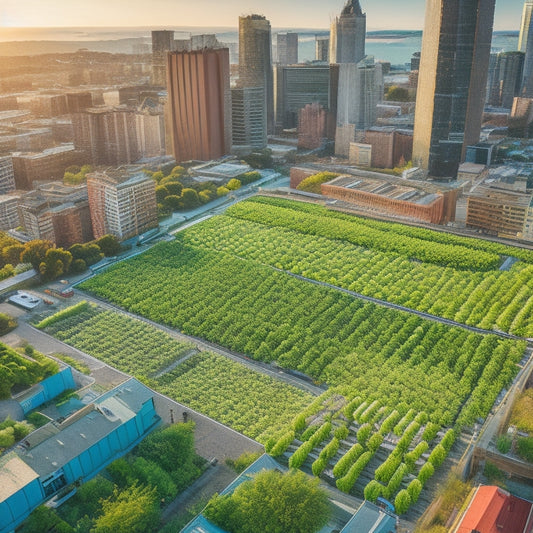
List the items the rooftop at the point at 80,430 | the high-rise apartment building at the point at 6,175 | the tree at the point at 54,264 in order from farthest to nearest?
1. the high-rise apartment building at the point at 6,175
2. the tree at the point at 54,264
3. the rooftop at the point at 80,430

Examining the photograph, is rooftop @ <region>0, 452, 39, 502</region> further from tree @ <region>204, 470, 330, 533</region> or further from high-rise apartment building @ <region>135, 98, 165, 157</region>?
high-rise apartment building @ <region>135, 98, 165, 157</region>

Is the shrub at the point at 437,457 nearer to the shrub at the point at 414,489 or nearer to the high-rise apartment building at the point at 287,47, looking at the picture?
the shrub at the point at 414,489

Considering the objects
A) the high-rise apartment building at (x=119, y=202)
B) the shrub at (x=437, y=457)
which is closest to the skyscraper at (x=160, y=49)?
the high-rise apartment building at (x=119, y=202)

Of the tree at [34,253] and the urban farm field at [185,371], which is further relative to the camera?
the tree at [34,253]

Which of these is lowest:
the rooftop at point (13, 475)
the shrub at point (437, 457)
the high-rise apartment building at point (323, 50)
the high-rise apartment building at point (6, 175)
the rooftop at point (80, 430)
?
the shrub at point (437, 457)

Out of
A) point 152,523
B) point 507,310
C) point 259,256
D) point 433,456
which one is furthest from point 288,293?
point 152,523

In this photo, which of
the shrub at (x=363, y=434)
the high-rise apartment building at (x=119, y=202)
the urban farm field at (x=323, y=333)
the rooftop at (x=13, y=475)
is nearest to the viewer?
the rooftop at (x=13, y=475)

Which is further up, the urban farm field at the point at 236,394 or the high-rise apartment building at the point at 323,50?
the high-rise apartment building at the point at 323,50

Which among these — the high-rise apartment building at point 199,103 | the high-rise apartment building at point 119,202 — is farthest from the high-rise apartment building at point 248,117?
the high-rise apartment building at point 119,202

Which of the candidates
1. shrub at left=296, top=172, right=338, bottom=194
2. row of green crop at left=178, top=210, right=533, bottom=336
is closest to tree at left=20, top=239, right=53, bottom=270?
row of green crop at left=178, top=210, right=533, bottom=336
